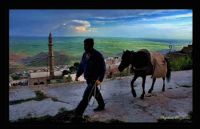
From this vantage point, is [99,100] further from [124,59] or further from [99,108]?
[124,59]

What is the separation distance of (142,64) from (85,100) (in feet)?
1.78

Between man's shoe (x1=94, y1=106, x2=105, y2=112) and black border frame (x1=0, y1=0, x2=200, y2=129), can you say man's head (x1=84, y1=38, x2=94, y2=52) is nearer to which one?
black border frame (x1=0, y1=0, x2=200, y2=129)

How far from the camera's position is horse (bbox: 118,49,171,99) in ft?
11.5

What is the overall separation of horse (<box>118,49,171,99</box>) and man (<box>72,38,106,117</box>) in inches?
6.8

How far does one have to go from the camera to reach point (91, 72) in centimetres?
346

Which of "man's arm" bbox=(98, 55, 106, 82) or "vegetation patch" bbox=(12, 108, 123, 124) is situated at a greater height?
"man's arm" bbox=(98, 55, 106, 82)

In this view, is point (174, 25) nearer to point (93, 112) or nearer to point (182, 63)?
point (182, 63)

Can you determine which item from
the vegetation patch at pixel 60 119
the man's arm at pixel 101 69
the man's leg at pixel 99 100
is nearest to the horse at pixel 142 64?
the man's arm at pixel 101 69

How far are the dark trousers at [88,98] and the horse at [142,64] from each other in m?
0.26

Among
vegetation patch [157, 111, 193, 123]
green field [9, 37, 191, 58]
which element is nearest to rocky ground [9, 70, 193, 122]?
vegetation patch [157, 111, 193, 123]

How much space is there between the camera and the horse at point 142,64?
3.50 metres
